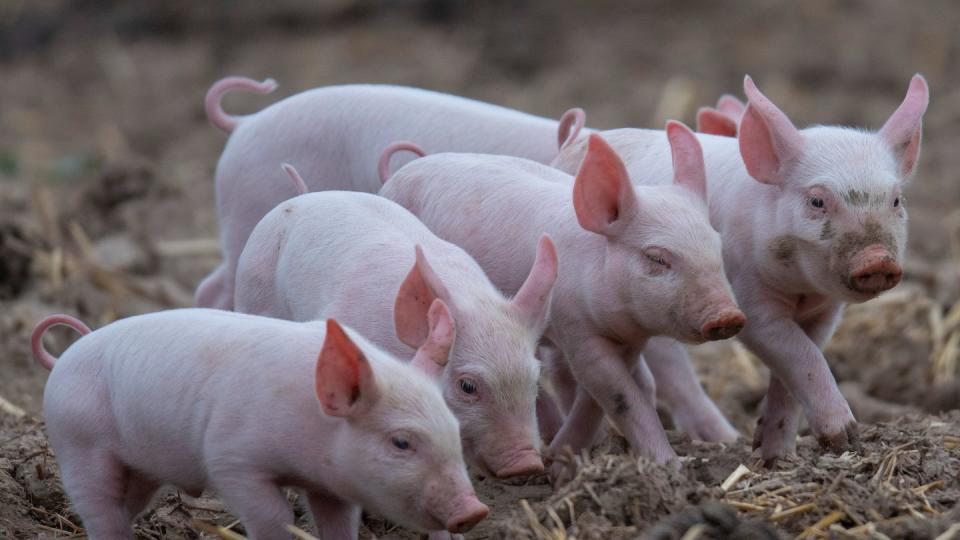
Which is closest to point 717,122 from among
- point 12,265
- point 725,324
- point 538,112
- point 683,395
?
point 683,395

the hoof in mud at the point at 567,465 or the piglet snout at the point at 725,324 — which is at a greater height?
the piglet snout at the point at 725,324

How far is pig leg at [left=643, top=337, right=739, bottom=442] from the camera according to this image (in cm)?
653

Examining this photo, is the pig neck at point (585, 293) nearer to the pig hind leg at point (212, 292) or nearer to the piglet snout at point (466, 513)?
the piglet snout at point (466, 513)

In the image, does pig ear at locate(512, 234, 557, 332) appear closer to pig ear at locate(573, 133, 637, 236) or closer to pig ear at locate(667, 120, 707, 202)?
pig ear at locate(573, 133, 637, 236)

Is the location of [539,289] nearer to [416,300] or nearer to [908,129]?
[416,300]

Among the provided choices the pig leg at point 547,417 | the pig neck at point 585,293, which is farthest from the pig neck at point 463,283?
the pig leg at point 547,417

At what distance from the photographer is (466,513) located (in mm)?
4098

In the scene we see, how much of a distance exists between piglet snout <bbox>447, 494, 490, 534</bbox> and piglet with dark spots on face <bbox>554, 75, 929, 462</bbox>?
1.47 metres

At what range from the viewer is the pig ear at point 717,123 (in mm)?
6301

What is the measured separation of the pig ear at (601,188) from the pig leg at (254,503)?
1.36 meters

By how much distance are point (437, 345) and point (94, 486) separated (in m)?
1.12

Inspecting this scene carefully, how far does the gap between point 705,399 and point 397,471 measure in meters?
2.70

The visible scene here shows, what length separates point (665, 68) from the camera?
49.8ft

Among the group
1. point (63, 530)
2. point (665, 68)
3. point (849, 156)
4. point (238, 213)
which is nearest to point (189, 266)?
point (238, 213)
